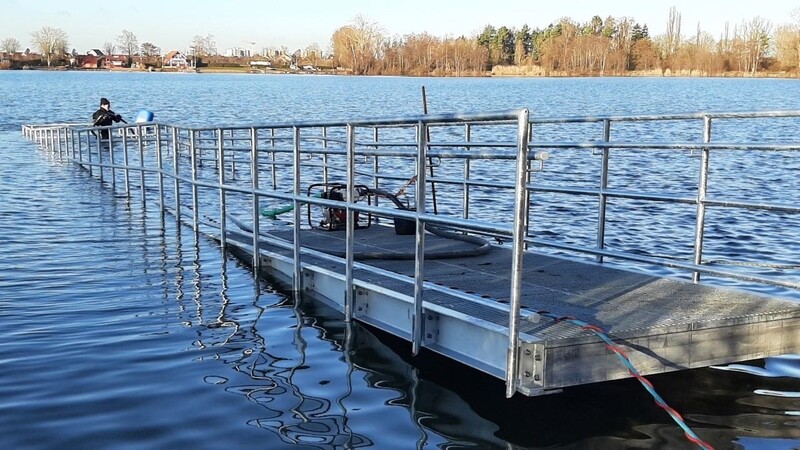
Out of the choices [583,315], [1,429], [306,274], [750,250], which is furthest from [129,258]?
[750,250]

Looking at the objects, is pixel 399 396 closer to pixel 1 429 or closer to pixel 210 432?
pixel 210 432

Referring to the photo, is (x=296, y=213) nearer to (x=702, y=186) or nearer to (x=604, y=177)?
(x=604, y=177)

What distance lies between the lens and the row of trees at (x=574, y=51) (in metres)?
97.0

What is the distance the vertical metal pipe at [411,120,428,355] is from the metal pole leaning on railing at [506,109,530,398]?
3.00 feet

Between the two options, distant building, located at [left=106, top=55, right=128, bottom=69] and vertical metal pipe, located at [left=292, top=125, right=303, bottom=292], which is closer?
vertical metal pipe, located at [left=292, top=125, right=303, bottom=292]

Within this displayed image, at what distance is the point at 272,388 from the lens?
5109 mm

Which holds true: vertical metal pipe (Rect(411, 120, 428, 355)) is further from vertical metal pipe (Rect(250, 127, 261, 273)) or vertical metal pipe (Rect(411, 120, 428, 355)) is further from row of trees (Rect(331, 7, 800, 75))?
row of trees (Rect(331, 7, 800, 75))

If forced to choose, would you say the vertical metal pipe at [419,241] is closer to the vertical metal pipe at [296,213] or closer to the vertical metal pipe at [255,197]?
the vertical metal pipe at [296,213]

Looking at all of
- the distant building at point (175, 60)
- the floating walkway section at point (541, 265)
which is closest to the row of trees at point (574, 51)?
the distant building at point (175, 60)

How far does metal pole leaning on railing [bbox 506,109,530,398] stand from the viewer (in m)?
4.00

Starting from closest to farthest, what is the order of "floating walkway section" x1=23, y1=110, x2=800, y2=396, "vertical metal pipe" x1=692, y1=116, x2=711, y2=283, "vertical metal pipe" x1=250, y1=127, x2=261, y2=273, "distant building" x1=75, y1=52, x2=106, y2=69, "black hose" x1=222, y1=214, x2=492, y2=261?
"floating walkway section" x1=23, y1=110, x2=800, y2=396
"vertical metal pipe" x1=692, y1=116, x2=711, y2=283
"black hose" x1=222, y1=214, x2=492, y2=261
"vertical metal pipe" x1=250, y1=127, x2=261, y2=273
"distant building" x1=75, y1=52, x2=106, y2=69

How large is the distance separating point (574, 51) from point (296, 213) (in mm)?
107949

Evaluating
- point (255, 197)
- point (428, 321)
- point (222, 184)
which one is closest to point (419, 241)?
point (428, 321)

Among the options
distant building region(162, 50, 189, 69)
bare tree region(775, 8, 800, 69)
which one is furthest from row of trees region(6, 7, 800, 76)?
distant building region(162, 50, 189, 69)
